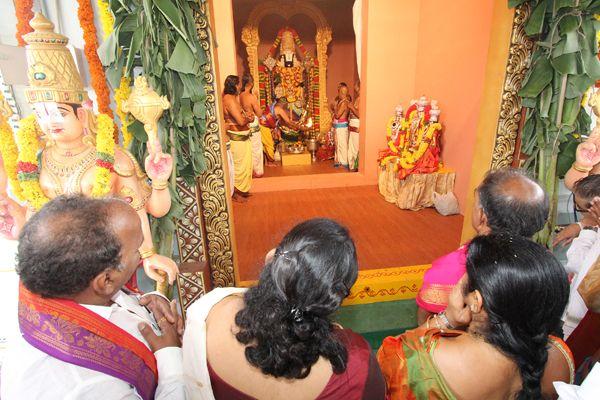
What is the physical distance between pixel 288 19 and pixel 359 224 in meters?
6.28

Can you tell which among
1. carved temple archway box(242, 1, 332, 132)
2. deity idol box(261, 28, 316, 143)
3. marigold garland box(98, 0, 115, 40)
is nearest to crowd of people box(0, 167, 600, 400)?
marigold garland box(98, 0, 115, 40)

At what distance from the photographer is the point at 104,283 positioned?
1.04m

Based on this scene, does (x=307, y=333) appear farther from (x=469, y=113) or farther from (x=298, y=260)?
(x=469, y=113)

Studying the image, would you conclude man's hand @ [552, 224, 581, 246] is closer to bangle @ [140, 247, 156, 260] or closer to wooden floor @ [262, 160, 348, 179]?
bangle @ [140, 247, 156, 260]

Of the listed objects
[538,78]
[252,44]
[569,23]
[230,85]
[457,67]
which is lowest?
[538,78]

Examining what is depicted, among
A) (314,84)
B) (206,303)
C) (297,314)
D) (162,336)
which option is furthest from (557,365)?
(314,84)

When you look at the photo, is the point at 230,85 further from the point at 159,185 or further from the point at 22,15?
the point at 159,185

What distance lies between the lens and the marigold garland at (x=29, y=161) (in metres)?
1.76

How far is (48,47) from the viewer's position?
5.40 feet

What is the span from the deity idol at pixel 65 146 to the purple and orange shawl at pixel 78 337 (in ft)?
3.14

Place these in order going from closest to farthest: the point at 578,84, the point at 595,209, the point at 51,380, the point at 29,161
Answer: the point at 51,380 < the point at 29,161 < the point at 595,209 < the point at 578,84

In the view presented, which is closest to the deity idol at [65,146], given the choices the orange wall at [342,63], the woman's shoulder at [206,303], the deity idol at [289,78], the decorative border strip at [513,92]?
the woman's shoulder at [206,303]

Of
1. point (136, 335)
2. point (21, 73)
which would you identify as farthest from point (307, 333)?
point (21, 73)

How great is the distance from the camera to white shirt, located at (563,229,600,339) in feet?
5.97
